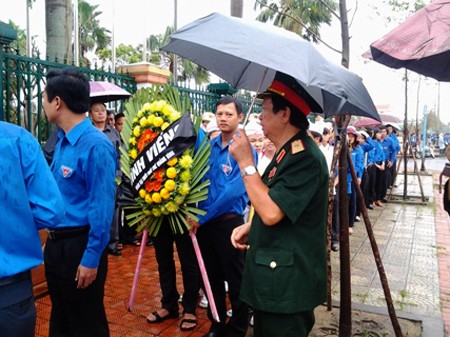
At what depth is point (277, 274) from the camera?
6.79 feet

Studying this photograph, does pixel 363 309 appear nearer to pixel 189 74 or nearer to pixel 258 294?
pixel 258 294

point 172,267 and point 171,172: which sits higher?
point 171,172

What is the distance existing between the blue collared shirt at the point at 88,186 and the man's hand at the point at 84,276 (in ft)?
0.09

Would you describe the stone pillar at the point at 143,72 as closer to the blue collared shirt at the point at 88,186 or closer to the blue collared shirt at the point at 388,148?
the blue collared shirt at the point at 88,186

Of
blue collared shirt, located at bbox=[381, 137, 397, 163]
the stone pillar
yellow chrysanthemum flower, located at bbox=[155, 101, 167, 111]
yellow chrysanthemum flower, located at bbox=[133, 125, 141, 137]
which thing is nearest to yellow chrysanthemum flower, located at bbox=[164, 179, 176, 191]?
yellow chrysanthemum flower, located at bbox=[133, 125, 141, 137]

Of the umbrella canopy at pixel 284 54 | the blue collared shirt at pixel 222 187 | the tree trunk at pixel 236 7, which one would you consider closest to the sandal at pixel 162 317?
the blue collared shirt at pixel 222 187

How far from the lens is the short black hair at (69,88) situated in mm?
2367

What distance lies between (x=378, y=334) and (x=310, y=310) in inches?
71.0

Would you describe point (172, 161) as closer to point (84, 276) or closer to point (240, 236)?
point (240, 236)

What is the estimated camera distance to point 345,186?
3.40 metres

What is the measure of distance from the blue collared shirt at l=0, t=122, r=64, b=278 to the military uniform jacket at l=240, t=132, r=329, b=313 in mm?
967

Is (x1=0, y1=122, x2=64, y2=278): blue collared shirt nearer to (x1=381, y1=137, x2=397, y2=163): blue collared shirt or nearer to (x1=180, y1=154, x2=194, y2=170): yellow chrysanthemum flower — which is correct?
(x1=180, y1=154, x2=194, y2=170): yellow chrysanthemum flower

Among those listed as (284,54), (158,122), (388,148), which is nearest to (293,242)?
(284,54)

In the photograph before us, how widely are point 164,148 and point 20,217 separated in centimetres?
148
